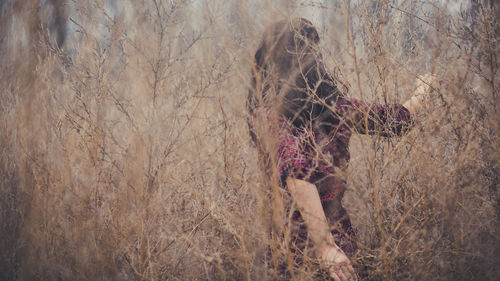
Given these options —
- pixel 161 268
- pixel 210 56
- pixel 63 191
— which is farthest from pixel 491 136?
pixel 63 191

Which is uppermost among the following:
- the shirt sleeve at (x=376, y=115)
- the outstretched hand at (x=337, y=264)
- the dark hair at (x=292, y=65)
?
the dark hair at (x=292, y=65)

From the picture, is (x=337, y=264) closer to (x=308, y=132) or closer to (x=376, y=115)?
(x=308, y=132)

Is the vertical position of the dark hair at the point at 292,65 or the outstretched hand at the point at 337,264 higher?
the dark hair at the point at 292,65

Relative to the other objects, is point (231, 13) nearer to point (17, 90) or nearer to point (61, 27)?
point (61, 27)

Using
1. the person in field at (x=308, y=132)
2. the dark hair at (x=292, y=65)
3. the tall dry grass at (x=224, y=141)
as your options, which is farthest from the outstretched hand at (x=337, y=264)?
the dark hair at (x=292, y=65)

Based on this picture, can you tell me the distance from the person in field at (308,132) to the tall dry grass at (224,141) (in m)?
0.07

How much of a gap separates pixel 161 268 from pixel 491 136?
1.71 m

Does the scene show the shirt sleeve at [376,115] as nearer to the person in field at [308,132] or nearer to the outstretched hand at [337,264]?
the person in field at [308,132]

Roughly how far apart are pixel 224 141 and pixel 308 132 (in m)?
0.90

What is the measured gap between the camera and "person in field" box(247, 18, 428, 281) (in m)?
1.04

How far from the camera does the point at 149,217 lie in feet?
4.53

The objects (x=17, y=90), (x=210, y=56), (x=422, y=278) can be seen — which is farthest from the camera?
(x=210, y=56)

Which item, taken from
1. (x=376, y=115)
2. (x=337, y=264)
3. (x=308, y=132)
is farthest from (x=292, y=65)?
(x=337, y=264)

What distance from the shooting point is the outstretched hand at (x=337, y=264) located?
1.04m
